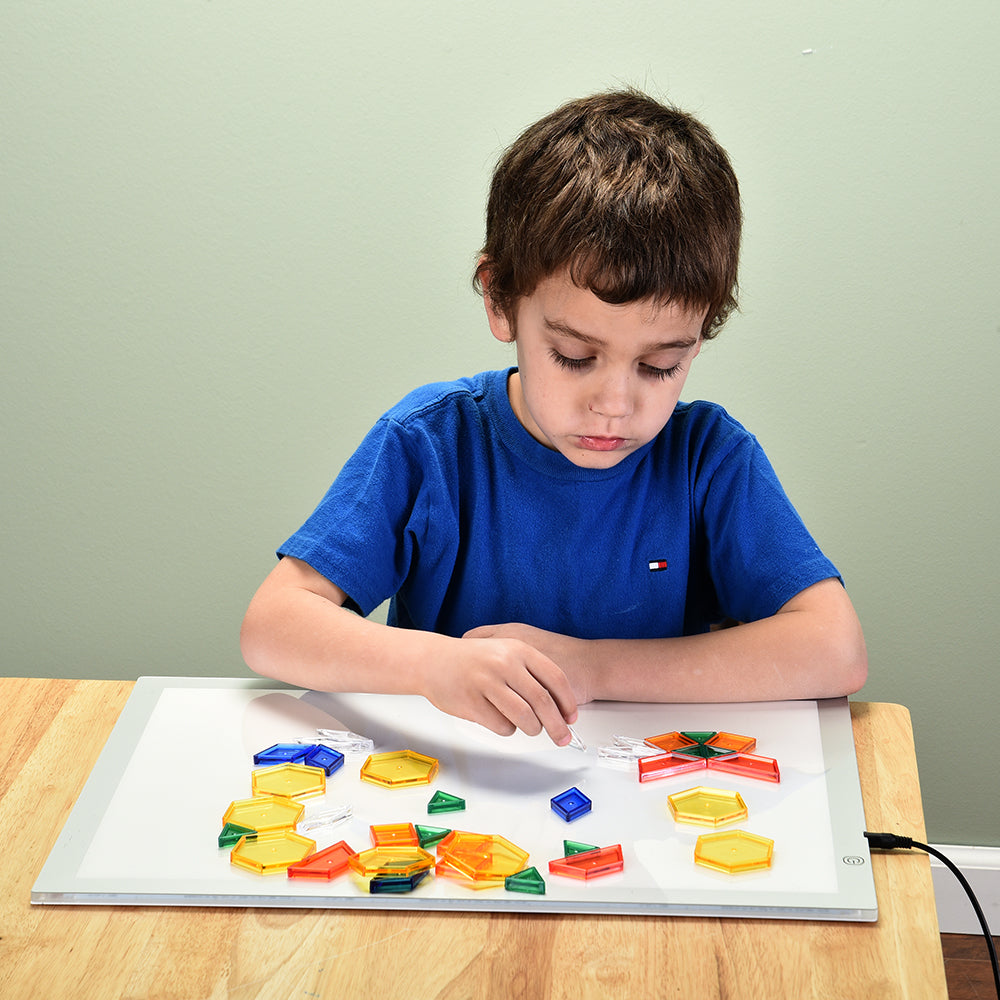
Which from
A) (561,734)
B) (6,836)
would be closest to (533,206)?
(561,734)

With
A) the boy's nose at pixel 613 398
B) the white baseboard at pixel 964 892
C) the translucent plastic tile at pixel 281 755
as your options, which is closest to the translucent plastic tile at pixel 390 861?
the translucent plastic tile at pixel 281 755

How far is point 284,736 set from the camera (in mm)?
726

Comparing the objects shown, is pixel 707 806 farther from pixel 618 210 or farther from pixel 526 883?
pixel 618 210

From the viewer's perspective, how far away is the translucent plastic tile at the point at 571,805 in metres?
0.62

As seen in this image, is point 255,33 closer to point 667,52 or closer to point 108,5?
point 108,5

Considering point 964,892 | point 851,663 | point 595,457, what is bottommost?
point 964,892

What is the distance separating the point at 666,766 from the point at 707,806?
5cm

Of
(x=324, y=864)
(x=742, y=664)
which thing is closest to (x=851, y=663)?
(x=742, y=664)

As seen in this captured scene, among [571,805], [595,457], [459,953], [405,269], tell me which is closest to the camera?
[459,953]

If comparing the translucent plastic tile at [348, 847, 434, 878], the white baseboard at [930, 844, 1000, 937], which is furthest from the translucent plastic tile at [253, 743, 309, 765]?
the white baseboard at [930, 844, 1000, 937]

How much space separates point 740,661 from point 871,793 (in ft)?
0.52

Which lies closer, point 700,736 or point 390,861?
point 390,861

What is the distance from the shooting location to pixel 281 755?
27.2 inches

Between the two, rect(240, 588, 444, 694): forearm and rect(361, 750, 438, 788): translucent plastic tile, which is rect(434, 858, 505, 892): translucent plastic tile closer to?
rect(361, 750, 438, 788): translucent plastic tile
